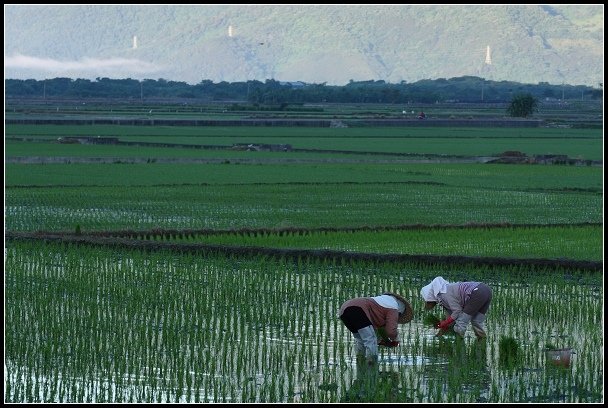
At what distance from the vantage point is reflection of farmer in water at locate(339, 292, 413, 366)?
679 centimetres

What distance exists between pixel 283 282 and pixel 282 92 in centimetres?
8668

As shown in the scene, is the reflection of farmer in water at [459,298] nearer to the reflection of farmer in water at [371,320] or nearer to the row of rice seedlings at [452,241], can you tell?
the reflection of farmer in water at [371,320]

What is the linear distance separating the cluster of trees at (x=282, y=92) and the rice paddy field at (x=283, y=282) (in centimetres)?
7025

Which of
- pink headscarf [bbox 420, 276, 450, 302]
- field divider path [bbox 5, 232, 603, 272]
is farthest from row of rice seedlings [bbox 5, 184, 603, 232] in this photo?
pink headscarf [bbox 420, 276, 450, 302]

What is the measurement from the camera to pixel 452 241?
13266mm

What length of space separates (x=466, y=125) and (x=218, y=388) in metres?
46.2

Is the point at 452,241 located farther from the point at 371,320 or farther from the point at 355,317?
the point at 355,317

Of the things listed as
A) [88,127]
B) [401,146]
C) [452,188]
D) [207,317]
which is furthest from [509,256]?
[88,127]

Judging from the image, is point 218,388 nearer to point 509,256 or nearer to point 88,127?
point 509,256

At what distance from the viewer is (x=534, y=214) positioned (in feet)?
55.2

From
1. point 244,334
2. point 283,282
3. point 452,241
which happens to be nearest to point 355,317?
point 244,334

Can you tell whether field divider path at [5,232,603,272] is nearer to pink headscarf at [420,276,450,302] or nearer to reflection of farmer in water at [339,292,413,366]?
pink headscarf at [420,276,450,302]

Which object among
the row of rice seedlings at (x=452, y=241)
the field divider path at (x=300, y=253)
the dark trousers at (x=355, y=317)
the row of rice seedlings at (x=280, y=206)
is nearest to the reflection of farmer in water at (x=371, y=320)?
the dark trousers at (x=355, y=317)

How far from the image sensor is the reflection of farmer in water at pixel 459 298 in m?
7.30
